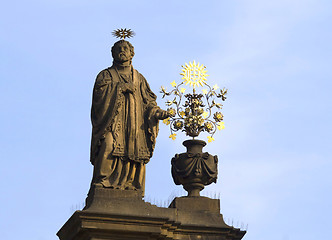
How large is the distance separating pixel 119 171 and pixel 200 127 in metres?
2.71

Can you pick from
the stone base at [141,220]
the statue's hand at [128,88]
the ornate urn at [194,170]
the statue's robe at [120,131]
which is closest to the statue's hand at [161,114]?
the statue's robe at [120,131]

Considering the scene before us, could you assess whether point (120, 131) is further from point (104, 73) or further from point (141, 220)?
point (141, 220)

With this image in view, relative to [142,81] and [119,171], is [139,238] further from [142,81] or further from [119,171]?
[142,81]

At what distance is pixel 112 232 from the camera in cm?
2525

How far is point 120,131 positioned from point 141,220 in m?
2.49

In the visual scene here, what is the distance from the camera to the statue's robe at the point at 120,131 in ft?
86.4

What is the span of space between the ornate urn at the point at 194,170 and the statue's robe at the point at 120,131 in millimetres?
904

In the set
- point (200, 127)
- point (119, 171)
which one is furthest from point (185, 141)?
point (119, 171)

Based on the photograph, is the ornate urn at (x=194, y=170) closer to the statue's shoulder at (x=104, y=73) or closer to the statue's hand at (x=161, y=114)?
the statue's hand at (x=161, y=114)

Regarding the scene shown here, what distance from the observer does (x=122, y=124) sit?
1052 inches

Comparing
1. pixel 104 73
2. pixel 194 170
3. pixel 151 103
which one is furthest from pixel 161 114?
pixel 104 73

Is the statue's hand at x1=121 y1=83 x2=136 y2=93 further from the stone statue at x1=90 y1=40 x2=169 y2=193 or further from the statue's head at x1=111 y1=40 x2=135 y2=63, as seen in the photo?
the statue's head at x1=111 y1=40 x2=135 y2=63

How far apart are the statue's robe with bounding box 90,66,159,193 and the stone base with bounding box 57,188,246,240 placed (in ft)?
1.79

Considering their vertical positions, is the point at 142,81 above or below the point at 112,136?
above
